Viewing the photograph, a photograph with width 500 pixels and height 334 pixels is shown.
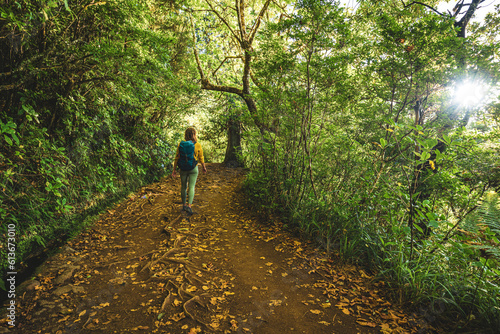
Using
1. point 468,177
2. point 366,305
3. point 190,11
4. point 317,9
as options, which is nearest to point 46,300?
point 366,305

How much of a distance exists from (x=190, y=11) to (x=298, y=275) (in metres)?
10.1

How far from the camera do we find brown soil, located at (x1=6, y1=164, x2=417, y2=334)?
2643 millimetres

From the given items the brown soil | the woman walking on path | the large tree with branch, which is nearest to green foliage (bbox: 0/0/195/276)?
the brown soil

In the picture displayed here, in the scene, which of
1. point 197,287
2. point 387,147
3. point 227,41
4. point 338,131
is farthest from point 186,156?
point 227,41

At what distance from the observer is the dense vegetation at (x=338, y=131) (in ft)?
9.98

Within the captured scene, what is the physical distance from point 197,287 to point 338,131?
449 cm

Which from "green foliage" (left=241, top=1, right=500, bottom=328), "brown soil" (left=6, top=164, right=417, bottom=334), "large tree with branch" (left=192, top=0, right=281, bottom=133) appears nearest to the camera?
"brown soil" (left=6, top=164, right=417, bottom=334)

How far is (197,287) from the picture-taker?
3.29m

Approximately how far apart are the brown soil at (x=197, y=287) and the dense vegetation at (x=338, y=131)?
1.87 ft

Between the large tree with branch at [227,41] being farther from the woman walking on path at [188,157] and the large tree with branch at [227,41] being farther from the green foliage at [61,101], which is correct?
the green foliage at [61,101]

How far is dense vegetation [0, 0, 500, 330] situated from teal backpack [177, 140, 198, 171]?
1828 mm

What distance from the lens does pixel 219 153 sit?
52.0 feet

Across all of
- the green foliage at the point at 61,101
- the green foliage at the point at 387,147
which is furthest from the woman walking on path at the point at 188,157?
the green foliage at the point at 387,147

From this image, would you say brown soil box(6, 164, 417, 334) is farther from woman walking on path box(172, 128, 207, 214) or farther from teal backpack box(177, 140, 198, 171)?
teal backpack box(177, 140, 198, 171)
